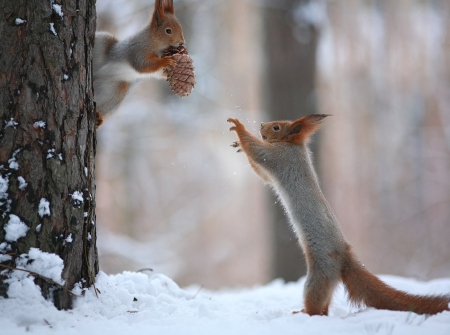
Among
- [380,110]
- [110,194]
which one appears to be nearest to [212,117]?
[110,194]

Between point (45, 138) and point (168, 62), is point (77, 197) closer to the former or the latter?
point (45, 138)

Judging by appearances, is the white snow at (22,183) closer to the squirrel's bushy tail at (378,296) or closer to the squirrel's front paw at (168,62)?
the squirrel's front paw at (168,62)

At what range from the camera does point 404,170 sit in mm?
11875

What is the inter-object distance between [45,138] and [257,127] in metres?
6.25

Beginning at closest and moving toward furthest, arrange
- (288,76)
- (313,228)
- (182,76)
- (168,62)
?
(313,228) < (182,76) < (168,62) < (288,76)

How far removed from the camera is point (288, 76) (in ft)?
21.2

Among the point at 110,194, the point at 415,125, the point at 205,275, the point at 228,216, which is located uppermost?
the point at 415,125

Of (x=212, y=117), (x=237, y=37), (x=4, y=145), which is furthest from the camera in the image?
(x=237, y=37)

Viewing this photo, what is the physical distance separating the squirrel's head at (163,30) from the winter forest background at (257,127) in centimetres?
438

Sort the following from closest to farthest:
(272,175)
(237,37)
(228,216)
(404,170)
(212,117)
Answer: (272,175)
(212,117)
(237,37)
(404,170)
(228,216)

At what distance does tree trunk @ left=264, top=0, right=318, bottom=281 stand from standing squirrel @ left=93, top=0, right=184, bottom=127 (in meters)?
3.02

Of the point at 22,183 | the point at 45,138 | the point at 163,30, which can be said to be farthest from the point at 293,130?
the point at 22,183

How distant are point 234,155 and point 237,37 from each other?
8.77 feet

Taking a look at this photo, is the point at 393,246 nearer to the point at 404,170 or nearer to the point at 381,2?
the point at 404,170
